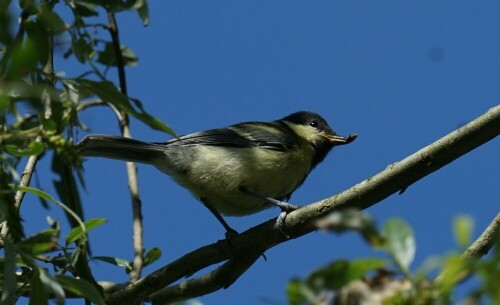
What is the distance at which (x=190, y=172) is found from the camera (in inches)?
222

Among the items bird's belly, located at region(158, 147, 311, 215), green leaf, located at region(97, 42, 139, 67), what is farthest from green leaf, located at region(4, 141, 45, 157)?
bird's belly, located at region(158, 147, 311, 215)

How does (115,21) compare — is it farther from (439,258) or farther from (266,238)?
(439,258)


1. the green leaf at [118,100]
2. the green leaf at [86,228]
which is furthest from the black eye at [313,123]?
the green leaf at [118,100]

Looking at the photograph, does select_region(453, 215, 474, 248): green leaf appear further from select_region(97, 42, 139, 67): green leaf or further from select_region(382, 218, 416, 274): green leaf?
select_region(97, 42, 139, 67): green leaf

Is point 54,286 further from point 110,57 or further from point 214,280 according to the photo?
point 110,57

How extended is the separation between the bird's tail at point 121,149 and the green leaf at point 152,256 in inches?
31.1

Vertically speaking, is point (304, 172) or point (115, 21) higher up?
point (115, 21)

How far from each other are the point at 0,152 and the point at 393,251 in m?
0.92

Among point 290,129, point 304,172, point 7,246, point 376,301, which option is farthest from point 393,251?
point 290,129

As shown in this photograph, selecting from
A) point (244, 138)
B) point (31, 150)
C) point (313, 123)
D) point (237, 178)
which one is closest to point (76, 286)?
point (31, 150)

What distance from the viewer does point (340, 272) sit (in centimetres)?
111

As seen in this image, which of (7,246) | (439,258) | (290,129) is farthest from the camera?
(290,129)

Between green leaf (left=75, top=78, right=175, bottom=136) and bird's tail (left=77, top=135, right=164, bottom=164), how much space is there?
7.48 feet

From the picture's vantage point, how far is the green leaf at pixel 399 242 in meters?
1.07
